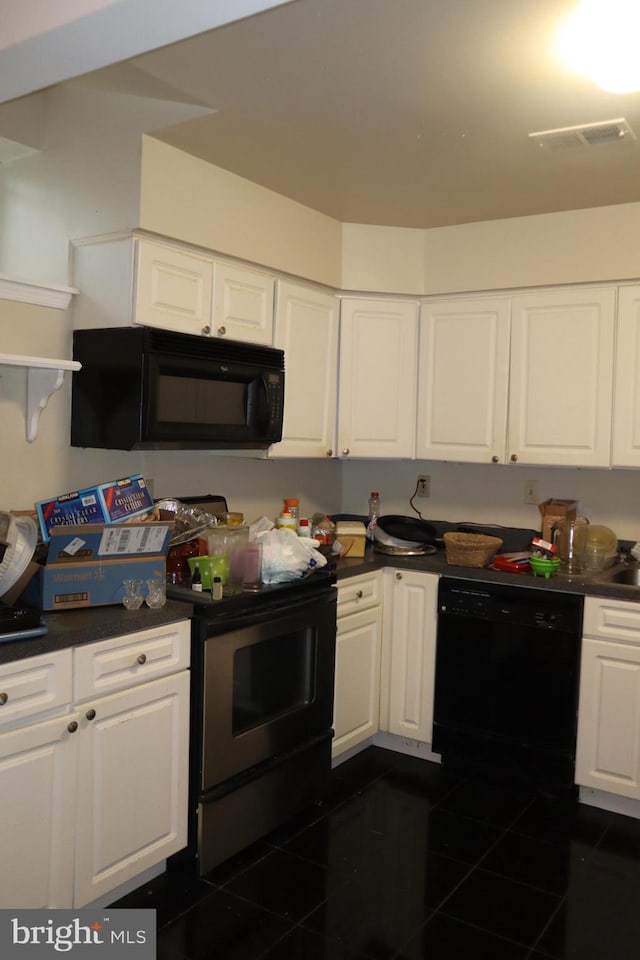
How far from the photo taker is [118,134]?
260 centimetres

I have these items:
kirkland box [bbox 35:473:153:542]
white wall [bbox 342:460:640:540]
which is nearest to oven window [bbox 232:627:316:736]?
kirkland box [bbox 35:473:153:542]

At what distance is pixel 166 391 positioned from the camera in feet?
8.64

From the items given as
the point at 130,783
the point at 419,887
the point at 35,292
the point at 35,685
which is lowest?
the point at 419,887

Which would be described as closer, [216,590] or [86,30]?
[86,30]

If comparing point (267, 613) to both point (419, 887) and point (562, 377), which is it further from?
point (562, 377)

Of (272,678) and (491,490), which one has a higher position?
(491,490)

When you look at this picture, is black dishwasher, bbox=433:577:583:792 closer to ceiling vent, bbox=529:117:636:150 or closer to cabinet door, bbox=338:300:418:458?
cabinet door, bbox=338:300:418:458

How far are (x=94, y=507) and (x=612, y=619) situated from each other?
6.23 feet

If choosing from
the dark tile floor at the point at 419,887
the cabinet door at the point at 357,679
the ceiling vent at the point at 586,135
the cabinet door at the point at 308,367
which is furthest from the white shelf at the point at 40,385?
the ceiling vent at the point at 586,135

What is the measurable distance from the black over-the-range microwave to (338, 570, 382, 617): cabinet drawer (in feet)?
2.29

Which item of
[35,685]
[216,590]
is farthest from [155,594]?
[35,685]

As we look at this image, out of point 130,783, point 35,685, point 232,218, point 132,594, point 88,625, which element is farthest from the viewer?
point 232,218

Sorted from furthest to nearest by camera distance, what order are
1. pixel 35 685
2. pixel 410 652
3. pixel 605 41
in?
pixel 410 652
pixel 35 685
pixel 605 41

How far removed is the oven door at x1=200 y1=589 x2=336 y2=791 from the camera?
2.43 meters
